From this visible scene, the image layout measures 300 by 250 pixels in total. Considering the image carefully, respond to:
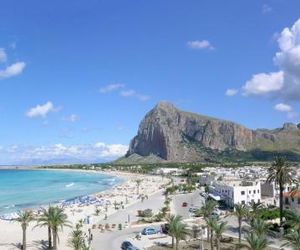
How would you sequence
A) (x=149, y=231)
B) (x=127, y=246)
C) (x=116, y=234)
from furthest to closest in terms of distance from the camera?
(x=116, y=234), (x=149, y=231), (x=127, y=246)

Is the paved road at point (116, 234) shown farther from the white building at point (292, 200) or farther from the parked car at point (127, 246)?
the white building at point (292, 200)

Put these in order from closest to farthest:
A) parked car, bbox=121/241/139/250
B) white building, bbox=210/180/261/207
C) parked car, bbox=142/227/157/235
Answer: parked car, bbox=121/241/139/250 → parked car, bbox=142/227/157/235 → white building, bbox=210/180/261/207

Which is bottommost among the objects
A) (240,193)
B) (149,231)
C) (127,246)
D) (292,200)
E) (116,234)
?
(116,234)

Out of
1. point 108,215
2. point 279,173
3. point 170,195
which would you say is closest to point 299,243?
point 279,173

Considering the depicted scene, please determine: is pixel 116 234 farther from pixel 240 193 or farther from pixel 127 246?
pixel 240 193

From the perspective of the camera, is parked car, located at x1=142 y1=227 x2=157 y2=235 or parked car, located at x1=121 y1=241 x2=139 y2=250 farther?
parked car, located at x1=142 y1=227 x2=157 y2=235

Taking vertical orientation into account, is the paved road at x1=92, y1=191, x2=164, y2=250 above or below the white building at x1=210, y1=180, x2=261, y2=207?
below

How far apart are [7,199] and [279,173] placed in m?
88.9

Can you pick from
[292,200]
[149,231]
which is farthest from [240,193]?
[149,231]

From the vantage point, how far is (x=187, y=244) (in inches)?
2015

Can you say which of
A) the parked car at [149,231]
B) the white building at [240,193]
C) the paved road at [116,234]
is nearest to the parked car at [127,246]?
the paved road at [116,234]

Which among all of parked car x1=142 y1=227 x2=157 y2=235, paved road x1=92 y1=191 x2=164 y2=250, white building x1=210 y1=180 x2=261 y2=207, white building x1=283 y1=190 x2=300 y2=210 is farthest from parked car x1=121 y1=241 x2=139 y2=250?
white building x1=210 y1=180 x2=261 y2=207

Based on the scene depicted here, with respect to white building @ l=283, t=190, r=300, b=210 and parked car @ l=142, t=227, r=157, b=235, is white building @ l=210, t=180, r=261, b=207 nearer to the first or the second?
white building @ l=283, t=190, r=300, b=210

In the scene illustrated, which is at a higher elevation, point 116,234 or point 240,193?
point 240,193
